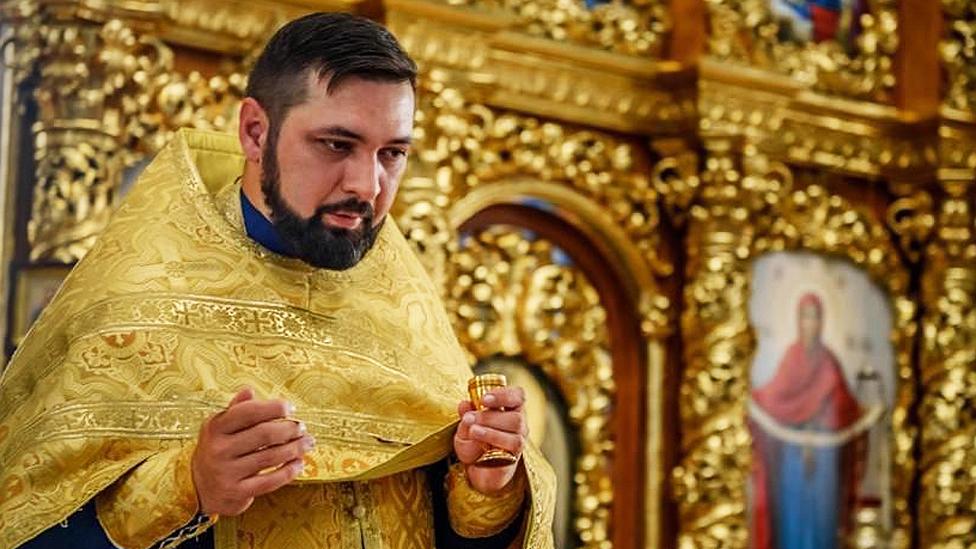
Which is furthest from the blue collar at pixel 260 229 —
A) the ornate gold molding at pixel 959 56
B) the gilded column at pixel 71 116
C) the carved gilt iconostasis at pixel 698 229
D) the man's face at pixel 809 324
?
the ornate gold molding at pixel 959 56

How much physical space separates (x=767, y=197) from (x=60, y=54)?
2332mm

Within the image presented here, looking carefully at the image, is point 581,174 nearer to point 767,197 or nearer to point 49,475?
point 767,197

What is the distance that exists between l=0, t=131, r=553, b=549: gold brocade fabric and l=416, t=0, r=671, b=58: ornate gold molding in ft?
9.66

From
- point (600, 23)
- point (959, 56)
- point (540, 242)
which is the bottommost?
point (540, 242)

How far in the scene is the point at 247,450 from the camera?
8.24 ft

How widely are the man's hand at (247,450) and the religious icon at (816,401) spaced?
158 inches

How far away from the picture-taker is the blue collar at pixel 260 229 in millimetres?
2943

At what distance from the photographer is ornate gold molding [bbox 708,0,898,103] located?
637 cm

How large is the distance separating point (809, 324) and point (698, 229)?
1.80ft

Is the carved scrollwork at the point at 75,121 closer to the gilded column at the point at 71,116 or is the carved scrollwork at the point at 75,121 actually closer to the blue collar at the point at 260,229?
the gilded column at the point at 71,116

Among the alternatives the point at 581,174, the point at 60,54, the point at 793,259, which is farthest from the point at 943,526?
the point at 60,54

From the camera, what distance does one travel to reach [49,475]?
8.97 feet

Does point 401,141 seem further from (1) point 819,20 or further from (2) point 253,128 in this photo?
(1) point 819,20

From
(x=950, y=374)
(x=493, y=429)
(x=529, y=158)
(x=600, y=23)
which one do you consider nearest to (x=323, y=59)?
(x=493, y=429)
